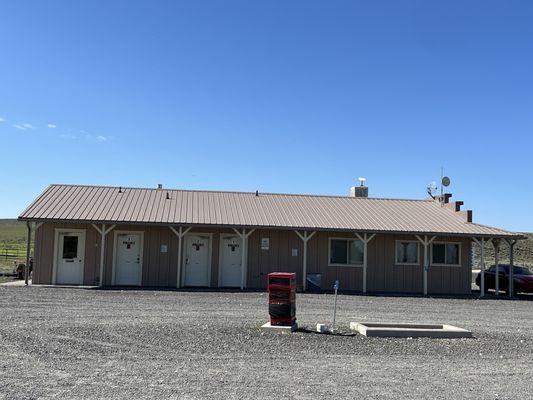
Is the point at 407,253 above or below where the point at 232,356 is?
above

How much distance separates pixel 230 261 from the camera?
23078 mm

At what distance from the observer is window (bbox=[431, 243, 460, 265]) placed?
23.9m

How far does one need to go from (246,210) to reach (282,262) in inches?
108

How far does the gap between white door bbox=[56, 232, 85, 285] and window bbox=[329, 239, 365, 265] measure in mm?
9611

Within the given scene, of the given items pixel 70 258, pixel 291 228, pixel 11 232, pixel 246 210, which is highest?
pixel 11 232

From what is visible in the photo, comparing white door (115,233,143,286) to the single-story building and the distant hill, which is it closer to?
the single-story building

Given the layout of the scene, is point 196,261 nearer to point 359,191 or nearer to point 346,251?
point 346,251

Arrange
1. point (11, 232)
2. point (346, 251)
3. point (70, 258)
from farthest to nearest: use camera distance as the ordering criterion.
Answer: point (11, 232), point (346, 251), point (70, 258)

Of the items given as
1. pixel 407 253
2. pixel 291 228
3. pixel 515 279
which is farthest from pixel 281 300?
pixel 515 279

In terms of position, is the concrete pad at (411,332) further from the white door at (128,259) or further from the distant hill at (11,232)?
the distant hill at (11,232)

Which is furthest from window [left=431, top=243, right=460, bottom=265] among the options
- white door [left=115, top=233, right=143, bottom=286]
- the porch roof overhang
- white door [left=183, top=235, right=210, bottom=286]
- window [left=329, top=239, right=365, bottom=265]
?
white door [left=115, top=233, right=143, bottom=286]

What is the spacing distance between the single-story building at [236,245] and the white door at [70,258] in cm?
4

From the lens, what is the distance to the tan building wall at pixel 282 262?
73.5ft

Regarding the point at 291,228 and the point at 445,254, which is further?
the point at 445,254
